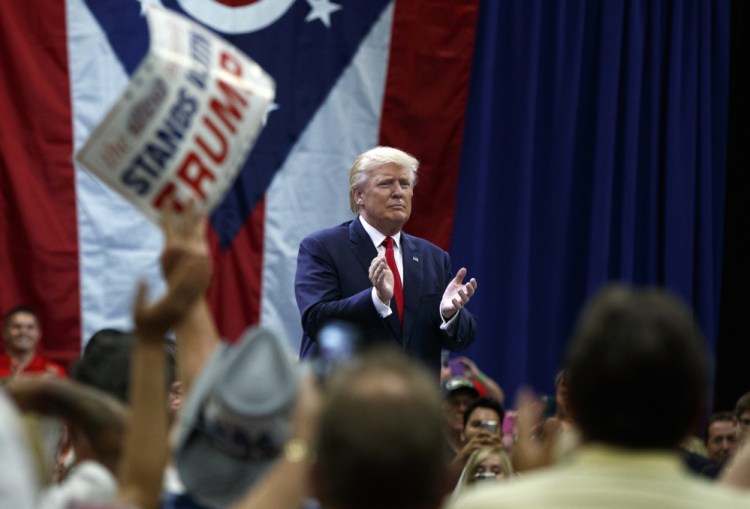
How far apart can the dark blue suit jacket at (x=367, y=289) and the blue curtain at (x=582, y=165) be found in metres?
2.62

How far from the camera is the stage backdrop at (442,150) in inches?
242

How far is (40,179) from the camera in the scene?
20.1 ft

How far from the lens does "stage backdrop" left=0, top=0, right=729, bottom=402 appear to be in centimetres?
614

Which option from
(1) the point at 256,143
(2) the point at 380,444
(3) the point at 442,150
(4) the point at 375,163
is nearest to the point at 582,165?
(3) the point at 442,150

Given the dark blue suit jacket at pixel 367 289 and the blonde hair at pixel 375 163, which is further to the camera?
the blonde hair at pixel 375 163

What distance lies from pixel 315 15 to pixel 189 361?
4857mm

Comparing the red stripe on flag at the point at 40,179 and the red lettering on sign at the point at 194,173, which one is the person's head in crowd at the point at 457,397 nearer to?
the red stripe on flag at the point at 40,179

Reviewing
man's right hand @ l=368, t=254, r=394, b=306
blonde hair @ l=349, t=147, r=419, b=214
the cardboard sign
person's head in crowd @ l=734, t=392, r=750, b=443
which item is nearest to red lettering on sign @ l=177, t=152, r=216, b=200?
the cardboard sign

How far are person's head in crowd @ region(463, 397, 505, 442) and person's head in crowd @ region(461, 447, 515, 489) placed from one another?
37.5 inches

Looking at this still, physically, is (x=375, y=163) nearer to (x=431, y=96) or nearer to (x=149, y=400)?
(x=431, y=96)

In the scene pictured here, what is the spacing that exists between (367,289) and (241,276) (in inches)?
96.3

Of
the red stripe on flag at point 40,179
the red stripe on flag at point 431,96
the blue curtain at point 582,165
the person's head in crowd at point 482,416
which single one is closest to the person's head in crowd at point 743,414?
the person's head in crowd at point 482,416

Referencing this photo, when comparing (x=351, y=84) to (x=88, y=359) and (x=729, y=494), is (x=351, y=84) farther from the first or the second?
(x=729, y=494)

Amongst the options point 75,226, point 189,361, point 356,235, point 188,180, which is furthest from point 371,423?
point 75,226
